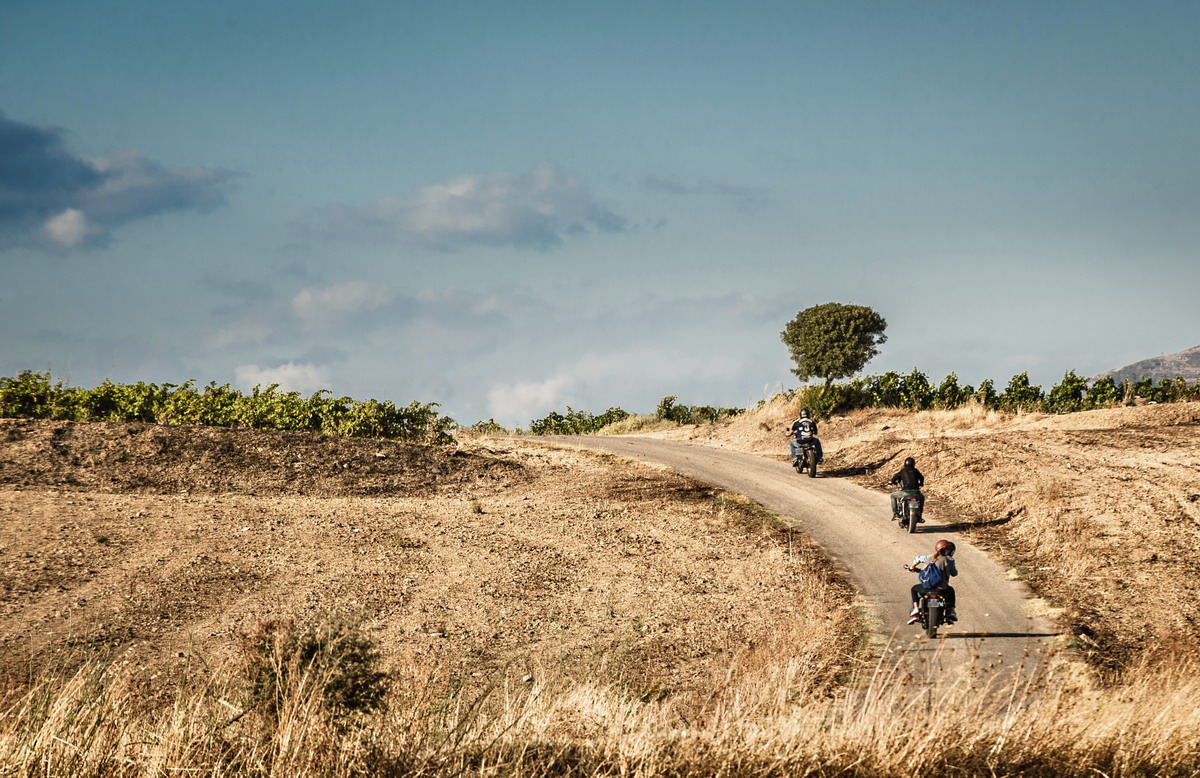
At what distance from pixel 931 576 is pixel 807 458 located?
13517 millimetres

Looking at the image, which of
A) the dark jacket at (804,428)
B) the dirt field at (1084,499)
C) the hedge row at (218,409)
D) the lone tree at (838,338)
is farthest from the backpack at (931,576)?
the lone tree at (838,338)

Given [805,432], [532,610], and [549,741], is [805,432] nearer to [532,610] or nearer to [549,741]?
[532,610]

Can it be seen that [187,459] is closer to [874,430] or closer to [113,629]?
[113,629]

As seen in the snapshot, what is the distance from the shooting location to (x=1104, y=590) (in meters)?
14.3

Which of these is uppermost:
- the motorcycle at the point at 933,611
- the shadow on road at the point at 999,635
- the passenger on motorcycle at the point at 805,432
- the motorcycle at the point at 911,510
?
the passenger on motorcycle at the point at 805,432

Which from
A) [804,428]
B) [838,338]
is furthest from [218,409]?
[838,338]

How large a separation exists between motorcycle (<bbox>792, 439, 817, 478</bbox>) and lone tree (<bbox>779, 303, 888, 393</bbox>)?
31180 millimetres

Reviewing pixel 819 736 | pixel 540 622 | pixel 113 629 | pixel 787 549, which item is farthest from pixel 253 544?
pixel 819 736

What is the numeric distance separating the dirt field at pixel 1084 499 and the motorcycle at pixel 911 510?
1269 millimetres

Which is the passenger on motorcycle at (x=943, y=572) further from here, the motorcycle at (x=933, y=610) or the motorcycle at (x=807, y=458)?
the motorcycle at (x=807, y=458)

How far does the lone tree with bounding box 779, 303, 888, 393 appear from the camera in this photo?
2207 inches

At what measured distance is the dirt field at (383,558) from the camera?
478 inches

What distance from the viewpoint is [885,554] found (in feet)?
55.2

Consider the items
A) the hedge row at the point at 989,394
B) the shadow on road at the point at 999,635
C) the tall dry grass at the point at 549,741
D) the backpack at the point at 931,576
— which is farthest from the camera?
the hedge row at the point at 989,394
